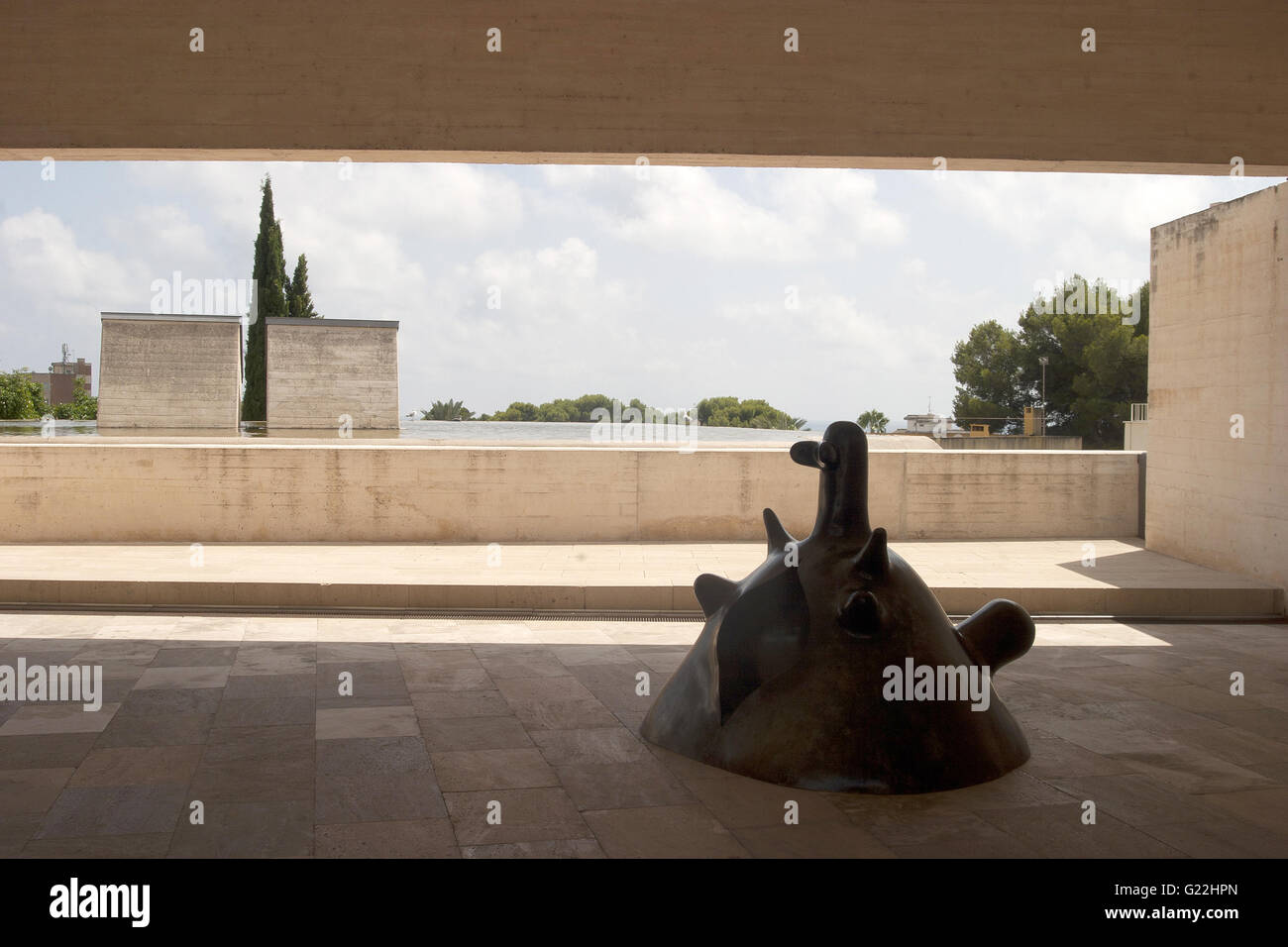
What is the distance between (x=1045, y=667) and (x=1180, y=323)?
7.34 m

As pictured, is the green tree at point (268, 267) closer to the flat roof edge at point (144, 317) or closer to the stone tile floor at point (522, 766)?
the flat roof edge at point (144, 317)

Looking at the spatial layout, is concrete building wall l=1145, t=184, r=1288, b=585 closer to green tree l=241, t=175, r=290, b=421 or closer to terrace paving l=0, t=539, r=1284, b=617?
terrace paving l=0, t=539, r=1284, b=617

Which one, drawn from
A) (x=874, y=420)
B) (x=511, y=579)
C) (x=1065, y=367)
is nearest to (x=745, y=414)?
(x=874, y=420)

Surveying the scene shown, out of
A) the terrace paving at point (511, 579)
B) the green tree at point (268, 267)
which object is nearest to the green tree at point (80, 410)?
the green tree at point (268, 267)

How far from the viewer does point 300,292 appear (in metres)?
45.5

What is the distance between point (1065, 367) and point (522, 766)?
163 ft

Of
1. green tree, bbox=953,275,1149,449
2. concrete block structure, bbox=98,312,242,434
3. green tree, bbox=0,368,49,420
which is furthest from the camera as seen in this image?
green tree, bbox=953,275,1149,449

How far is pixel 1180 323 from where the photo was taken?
13.6m

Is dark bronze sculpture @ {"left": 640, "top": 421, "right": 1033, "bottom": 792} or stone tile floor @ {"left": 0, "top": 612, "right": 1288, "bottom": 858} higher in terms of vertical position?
dark bronze sculpture @ {"left": 640, "top": 421, "right": 1033, "bottom": 792}

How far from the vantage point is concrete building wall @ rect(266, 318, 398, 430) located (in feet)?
72.1

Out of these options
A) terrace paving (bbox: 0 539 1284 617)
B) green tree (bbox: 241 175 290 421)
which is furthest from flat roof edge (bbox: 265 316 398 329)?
green tree (bbox: 241 175 290 421)

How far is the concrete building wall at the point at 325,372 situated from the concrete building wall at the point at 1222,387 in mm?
15050

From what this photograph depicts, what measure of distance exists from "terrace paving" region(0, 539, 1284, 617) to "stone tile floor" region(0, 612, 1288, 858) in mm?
1796
